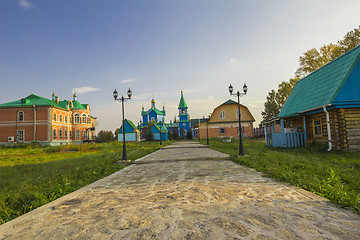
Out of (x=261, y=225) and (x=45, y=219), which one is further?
(x=45, y=219)

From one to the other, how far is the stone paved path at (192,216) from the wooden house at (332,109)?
9401mm

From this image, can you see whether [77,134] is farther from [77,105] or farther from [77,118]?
[77,105]

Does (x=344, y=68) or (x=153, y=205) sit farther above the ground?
(x=344, y=68)

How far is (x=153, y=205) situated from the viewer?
368 centimetres

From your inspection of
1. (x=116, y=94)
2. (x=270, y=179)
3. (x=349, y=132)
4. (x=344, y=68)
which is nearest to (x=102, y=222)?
(x=270, y=179)

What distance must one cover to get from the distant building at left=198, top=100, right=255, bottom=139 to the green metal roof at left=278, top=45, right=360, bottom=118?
70.6ft

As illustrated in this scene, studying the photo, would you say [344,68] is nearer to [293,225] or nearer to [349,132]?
[349,132]

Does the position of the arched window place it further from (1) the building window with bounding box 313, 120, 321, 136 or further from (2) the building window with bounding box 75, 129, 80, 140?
(1) the building window with bounding box 313, 120, 321, 136

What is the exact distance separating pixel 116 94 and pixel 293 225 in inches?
441

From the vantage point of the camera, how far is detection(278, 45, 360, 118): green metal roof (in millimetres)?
11609

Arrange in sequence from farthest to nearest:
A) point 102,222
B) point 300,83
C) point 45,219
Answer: point 300,83 < point 45,219 < point 102,222

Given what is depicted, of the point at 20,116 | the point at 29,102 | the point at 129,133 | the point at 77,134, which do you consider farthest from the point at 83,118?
the point at 20,116

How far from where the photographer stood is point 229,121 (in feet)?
128

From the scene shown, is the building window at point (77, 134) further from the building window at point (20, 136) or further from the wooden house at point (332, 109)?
the wooden house at point (332, 109)
